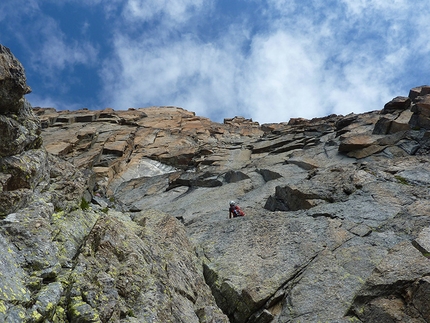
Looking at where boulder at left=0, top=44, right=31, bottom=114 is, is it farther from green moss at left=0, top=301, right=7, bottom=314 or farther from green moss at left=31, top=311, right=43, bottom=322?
green moss at left=31, top=311, right=43, bottom=322


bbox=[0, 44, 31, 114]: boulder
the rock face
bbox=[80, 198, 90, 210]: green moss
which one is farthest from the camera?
bbox=[80, 198, 90, 210]: green moss

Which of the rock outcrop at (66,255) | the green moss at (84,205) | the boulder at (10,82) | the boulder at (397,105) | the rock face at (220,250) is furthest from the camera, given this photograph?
the boulder at (397,105)

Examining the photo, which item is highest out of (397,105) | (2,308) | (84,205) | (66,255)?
(397,105)

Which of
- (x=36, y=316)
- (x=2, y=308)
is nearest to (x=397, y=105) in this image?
(x=36, y=316)

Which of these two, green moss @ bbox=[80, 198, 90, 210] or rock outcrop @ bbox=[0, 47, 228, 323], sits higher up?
green moss @ bbox=[80, 198, 90, 210]

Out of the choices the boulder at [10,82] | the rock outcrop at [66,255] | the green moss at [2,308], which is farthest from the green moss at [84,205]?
the green moss at [2,308]

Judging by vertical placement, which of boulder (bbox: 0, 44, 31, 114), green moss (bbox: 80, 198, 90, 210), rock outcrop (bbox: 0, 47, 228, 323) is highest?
boulder (bbox: 0, 44, 31, 114)

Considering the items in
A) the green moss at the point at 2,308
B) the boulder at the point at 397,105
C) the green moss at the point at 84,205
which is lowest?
the green moss at the point at 2,308

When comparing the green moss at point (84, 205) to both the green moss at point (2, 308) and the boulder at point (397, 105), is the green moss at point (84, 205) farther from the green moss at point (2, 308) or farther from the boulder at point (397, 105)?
the boulder at point (397, 105)

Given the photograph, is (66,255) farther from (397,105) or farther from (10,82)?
(397,105)

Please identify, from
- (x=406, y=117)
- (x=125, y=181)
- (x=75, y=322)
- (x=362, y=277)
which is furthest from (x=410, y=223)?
(x=125, y=181)

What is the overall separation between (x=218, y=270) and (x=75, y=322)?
906 cm

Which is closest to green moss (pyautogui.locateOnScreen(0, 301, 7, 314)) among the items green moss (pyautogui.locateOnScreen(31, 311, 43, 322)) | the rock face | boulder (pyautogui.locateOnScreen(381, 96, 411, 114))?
the rock face

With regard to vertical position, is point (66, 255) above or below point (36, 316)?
above
